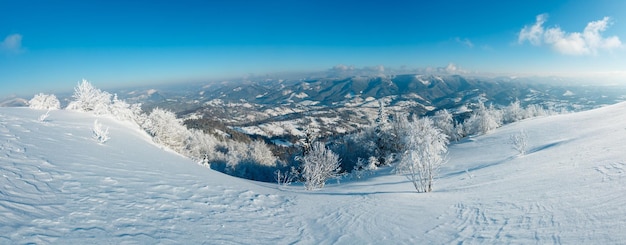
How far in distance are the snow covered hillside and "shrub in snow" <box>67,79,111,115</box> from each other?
16.6 meters

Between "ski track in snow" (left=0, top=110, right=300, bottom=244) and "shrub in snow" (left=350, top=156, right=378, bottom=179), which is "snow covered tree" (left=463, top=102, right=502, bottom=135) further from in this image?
"ski track in snow" (left=0, top=110, right=300, bottom=244)

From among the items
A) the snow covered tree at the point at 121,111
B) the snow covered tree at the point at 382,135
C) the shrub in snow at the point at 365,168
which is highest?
the snow covered tree at the point at 121,111

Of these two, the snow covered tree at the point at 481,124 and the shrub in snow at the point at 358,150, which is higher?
the snow covered tree at the point at 481,124

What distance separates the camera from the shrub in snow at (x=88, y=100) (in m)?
31.8

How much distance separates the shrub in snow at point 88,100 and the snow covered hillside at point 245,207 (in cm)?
1657

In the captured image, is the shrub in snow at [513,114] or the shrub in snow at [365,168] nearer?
the shrub in snow at [365,168]

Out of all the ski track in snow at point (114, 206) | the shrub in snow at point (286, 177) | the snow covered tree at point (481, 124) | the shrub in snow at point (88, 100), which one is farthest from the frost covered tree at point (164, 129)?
the snow covered tree at point (481, 124)

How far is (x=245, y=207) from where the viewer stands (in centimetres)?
1215

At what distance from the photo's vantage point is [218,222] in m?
9.73

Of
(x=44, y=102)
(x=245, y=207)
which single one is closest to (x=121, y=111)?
(x=44, y=102)

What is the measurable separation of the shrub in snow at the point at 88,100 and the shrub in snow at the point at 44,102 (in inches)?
58.1

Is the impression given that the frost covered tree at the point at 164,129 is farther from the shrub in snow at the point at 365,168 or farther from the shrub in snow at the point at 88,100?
the shrub in snow at the point at 365,168

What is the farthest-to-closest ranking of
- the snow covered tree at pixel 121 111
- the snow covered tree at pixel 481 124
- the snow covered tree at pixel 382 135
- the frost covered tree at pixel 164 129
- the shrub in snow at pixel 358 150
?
the snow covered tree at pixel 481 124 < the shrub in snow at pixel 358 150 < the snow covered tree at pixel 382 135 < the frost covered tree at pixel 164 129 < the snow covered tree at pixel 121 111

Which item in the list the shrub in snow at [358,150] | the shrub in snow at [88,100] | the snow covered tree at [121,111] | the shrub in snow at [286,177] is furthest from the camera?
the shrub in snow at [358,150]
